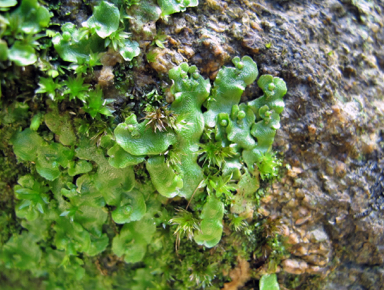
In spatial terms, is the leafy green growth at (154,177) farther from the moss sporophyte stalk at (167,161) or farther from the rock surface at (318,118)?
the rock surface at (318,118)

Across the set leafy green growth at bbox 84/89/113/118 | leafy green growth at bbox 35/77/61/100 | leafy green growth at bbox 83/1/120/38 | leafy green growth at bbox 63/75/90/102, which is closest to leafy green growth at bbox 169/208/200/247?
leafy green growth at bbox 84/89/113/118

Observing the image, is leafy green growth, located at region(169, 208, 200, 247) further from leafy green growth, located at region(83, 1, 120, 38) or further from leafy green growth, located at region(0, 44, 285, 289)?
leafy green growth, located at region(83, 1, 120, 38)

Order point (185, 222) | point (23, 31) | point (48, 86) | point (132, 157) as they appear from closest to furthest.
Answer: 1. point (23, 31)
2. point (48, 86)
3. point (132, 157)
4. point (185, 222)

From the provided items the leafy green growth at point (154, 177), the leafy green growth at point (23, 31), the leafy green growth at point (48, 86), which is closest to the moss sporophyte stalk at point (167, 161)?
the leafy green growth at point (154, 177)

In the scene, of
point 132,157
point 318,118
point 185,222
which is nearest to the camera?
point 132,157

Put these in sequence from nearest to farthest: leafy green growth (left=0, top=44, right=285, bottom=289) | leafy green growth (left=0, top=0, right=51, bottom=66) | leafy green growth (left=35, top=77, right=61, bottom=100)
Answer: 1. leafy green growth (left=0, top=0, right=51, bottom=66)
2. leafy green growth (left=35, top=77, right=61, bottom=100)
3. leafy green growth (left=0, top=44, right=285, bottom=289)

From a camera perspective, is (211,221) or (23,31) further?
(211,221)

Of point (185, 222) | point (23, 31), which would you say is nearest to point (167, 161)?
point (185, 222)

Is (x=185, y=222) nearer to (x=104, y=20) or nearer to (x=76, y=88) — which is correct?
(x=76, y=88)
